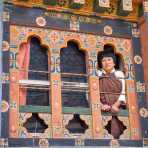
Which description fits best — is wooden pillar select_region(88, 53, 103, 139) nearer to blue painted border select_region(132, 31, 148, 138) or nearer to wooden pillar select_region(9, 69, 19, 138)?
blue painted border select_region(132, 31, 148, 138)

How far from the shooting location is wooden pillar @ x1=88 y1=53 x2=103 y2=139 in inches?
351

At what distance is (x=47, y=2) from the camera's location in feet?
30.7

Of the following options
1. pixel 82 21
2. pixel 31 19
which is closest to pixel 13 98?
pixel 31 19

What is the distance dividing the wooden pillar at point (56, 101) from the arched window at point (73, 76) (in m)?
0.15

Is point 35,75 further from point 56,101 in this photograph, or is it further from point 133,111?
point 133,111

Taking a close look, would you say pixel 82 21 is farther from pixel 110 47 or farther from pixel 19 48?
pixel 19 48

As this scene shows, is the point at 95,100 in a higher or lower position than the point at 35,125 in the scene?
higher

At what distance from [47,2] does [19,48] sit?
3.72 ft

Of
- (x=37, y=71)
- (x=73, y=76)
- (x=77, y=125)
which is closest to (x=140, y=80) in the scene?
(x=73, y=76)

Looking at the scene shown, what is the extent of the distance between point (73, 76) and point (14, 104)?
1446mm

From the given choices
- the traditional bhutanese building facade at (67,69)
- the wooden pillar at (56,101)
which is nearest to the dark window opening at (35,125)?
the traditional bhutanese building facade at (67,69)

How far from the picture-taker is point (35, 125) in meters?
8.67

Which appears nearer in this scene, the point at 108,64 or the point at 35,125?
the point at 35,125

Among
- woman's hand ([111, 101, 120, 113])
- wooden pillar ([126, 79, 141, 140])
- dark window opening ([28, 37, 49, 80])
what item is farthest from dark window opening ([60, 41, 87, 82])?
wooden pillar ([126, 79, 141, 140])
